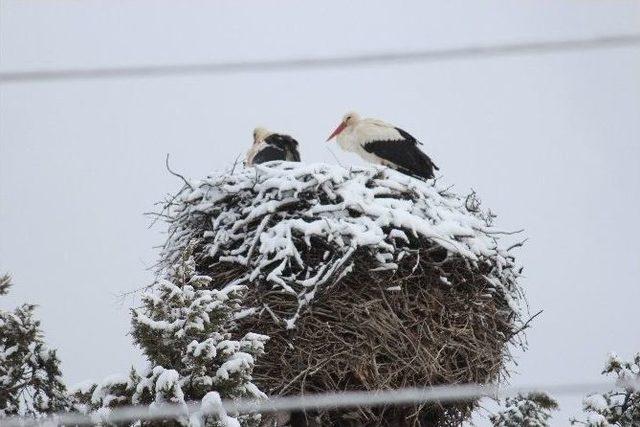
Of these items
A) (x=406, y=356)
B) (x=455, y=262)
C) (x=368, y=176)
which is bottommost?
(x=406, y=356)

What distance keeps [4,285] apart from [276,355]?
73.3 inches

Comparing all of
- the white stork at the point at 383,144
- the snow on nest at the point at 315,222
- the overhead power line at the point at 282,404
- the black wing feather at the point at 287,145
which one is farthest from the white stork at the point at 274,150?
the overhead power line at the point at 282,404

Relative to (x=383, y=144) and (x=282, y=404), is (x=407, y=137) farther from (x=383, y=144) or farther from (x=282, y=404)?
(x=282, y=404)

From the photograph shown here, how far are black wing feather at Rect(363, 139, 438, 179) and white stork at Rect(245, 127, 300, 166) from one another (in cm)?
80

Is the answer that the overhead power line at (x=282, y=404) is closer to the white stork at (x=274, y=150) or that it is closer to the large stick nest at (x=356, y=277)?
the large stick nest at (x=356, y=277)

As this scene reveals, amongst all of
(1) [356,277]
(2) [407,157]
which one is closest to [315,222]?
(1) [356,277]

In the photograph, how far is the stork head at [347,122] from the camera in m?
10.4

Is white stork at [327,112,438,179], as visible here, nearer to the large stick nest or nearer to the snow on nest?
the snow on nest

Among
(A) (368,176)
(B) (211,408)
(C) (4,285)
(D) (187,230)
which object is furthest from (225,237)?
(B) (211,408)

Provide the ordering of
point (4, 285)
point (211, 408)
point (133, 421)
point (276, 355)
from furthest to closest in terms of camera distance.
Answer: point (276, 355) < point (4, 285) < point (133, 421) < point (211, 408)

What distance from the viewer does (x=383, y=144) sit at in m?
9.84

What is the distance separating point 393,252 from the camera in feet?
26.6

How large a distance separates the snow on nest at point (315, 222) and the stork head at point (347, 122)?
165 cm

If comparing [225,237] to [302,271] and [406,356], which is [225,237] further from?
[406,356]
